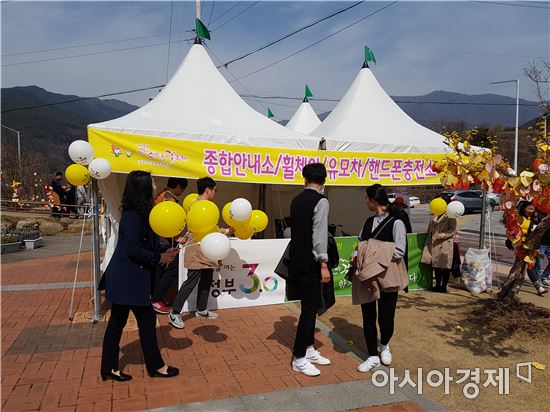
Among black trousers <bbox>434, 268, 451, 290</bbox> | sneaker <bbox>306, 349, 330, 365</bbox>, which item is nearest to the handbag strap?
sneaker <bbox>306, 349, 330, 365</bbox>

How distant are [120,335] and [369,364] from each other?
2239 mm

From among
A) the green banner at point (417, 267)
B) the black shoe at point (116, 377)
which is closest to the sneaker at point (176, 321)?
the black shoe at point (116, 377)

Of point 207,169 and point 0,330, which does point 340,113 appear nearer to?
point 207,169

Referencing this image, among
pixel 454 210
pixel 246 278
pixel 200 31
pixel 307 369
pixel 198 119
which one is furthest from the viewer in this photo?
pixel 200 31

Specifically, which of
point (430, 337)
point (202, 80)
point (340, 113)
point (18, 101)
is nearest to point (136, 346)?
point (430, 337)

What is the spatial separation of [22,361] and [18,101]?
19012cm

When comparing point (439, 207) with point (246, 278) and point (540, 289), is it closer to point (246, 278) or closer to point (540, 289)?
point (540, 289)

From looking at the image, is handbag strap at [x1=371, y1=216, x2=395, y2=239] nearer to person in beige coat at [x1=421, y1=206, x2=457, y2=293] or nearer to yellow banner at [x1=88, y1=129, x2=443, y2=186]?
yellow banner at [x1=88, y1=129, x2=443, y2=186]

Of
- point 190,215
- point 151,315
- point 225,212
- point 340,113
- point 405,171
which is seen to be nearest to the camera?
point 151,315

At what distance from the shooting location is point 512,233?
4.96m

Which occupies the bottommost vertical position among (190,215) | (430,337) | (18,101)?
(430,337)

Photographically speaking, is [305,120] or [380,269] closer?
[380,269]

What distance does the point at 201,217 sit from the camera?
13.6 feet

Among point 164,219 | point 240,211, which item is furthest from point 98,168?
point 164,219
